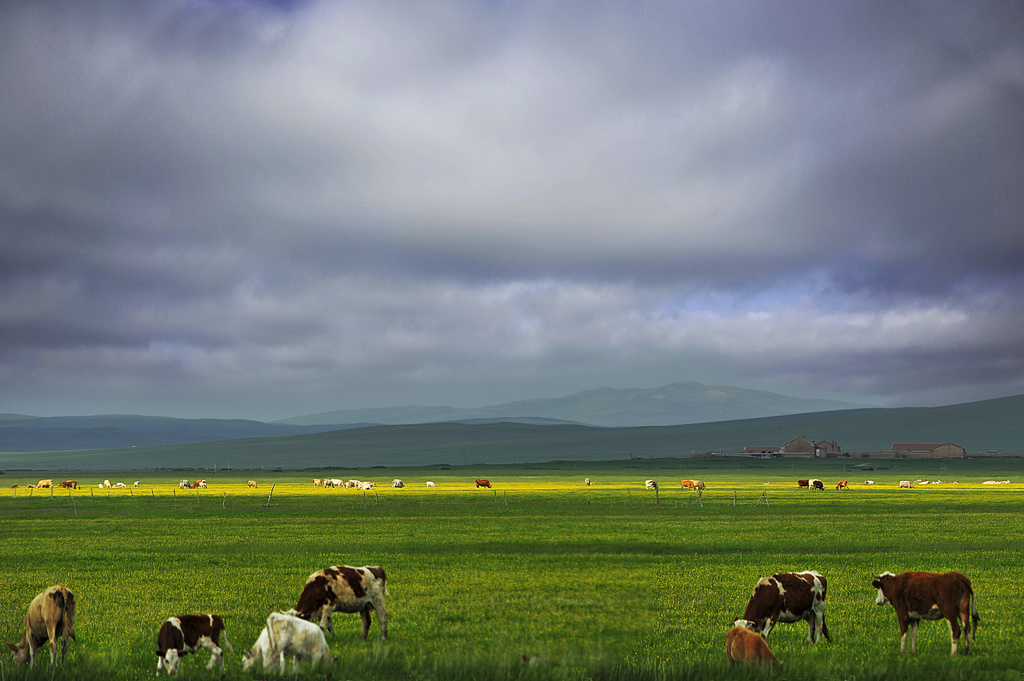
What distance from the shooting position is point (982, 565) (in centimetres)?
2845

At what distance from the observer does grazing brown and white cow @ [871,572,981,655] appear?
13562 mm

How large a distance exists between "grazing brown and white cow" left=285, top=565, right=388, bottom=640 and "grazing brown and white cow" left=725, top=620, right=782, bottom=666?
661cm

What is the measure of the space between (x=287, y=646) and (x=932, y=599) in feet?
37.3

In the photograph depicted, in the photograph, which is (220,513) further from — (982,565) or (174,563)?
(982,565)

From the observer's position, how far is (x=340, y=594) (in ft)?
47.0

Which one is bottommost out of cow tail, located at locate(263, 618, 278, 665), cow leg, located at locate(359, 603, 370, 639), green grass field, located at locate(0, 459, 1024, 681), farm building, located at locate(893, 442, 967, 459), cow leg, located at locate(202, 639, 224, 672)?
farm building, located at locate(893, 442, 967, 459)

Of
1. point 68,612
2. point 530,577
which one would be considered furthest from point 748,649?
point 530,577

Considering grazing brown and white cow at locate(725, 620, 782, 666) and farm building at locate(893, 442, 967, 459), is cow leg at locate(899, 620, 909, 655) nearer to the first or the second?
grazing brown and white cow at locate(725, 620, 782, 666)

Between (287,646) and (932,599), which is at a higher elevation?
(932,599)

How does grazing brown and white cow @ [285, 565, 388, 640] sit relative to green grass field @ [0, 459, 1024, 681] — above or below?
above

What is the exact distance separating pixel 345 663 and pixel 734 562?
20553mm

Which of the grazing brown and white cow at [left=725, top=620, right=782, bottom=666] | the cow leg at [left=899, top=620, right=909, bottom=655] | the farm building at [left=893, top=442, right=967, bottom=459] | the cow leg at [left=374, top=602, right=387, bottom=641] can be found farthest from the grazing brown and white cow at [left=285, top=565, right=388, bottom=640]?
the farm building at [left=893, top=442, right=967, bottom=459]

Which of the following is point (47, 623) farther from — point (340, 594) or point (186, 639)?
point (340, 594)

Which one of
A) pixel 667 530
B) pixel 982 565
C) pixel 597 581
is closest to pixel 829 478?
pixel 667 530
